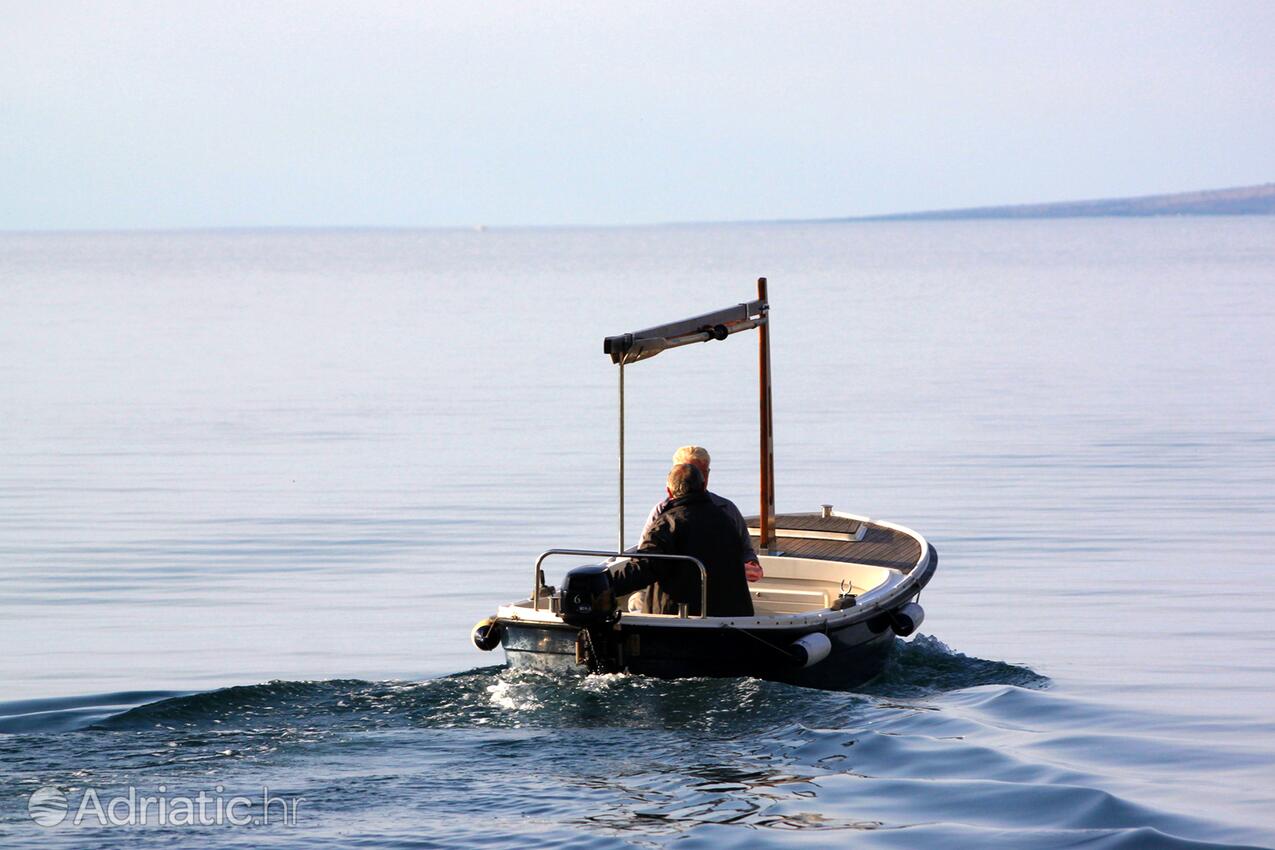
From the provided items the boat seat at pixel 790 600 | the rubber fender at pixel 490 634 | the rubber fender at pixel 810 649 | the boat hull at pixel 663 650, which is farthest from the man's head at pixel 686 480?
the boat seat at pixel 790 600

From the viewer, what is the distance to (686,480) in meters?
10.9

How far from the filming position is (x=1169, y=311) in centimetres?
5347

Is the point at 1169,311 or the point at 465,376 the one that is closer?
the point at 465,376

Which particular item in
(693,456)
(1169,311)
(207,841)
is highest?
(1169,311)

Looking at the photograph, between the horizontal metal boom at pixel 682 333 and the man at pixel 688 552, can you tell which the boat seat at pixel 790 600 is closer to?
the horizontal metal boom at pixel 682 333

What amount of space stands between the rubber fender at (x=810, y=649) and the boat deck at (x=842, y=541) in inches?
90.8

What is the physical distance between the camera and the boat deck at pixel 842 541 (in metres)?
13.6

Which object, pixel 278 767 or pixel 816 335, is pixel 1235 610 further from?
pixel 816 335

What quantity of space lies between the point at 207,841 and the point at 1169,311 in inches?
1926

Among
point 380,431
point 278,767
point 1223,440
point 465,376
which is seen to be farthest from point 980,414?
point 278,767

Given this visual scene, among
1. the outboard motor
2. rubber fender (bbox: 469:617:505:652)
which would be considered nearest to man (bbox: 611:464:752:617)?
the outboard motor

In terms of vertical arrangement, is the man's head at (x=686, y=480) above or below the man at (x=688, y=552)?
above

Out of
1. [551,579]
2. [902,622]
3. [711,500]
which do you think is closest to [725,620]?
[711,500]

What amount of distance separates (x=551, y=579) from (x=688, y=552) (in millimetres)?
6512
